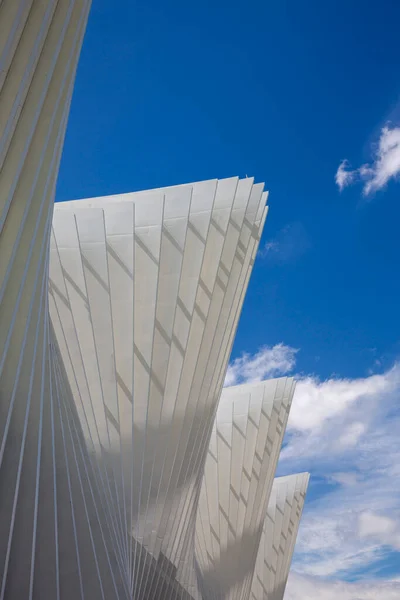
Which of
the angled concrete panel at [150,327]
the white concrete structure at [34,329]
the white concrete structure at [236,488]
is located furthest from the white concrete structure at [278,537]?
the white concrete structure at [34,329]

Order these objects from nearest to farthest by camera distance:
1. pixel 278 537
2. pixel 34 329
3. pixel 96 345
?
pixel 34 329 < pixel 96 345 < pixel 278 537

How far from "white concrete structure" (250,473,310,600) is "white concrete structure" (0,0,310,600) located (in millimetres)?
12584

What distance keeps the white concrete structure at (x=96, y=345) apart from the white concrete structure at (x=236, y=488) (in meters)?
2.63

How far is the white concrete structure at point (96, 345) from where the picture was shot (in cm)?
800

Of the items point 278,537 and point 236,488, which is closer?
point 236,488

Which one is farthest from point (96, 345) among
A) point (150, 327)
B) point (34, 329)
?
point (34, 329)

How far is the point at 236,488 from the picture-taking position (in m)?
27.6

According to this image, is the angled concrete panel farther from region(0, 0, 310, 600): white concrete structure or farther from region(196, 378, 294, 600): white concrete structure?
region(196, 378, 294, 600): white concrete structure

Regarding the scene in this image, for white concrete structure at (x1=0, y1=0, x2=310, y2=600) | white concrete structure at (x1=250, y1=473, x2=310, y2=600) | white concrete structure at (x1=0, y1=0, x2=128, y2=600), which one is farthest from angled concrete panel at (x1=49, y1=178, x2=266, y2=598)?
white concrete structure at (x1=250, y1=473, x2=310, y2=600)

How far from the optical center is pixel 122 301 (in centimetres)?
1494

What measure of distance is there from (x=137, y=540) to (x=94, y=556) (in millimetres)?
5475

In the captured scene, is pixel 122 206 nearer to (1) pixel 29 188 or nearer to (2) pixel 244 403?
(1) pixel 29 188

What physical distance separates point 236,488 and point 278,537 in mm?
11894

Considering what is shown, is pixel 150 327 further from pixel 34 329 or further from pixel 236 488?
pixel 236 488
